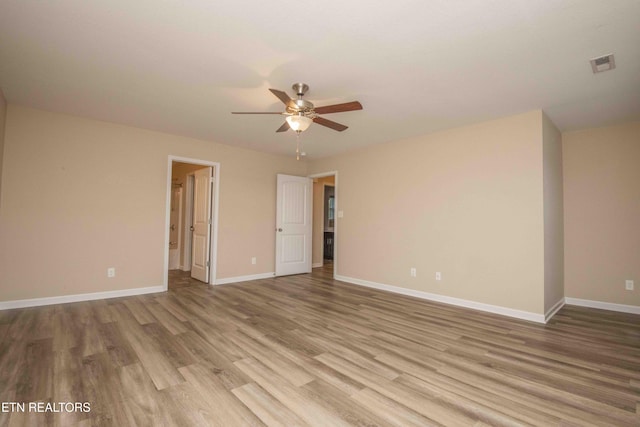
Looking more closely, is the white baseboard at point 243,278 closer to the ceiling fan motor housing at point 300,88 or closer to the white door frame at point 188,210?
the white door frame at point 188,210

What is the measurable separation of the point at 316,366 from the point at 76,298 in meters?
3.58

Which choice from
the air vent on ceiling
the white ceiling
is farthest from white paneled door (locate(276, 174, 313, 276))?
the air vent on ceiling

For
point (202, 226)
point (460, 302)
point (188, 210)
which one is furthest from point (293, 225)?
point (460, 302)

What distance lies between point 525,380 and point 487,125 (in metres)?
2.99

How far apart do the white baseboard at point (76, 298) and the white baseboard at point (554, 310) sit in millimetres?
5196

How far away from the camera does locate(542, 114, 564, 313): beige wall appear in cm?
343

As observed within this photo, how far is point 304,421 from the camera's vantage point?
1.60 meters

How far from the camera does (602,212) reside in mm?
3957

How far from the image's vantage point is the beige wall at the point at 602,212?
12.4 ft

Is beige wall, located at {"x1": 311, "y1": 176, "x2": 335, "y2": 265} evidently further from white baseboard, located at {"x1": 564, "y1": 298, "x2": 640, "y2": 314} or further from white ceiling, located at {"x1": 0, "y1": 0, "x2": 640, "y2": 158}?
white baseboard, located at {"x1": 564, "y1": 298, "x2": 640, "y2": 314}

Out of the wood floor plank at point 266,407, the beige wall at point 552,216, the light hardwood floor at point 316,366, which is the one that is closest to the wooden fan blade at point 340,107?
the light hardwood floor at point 316,366

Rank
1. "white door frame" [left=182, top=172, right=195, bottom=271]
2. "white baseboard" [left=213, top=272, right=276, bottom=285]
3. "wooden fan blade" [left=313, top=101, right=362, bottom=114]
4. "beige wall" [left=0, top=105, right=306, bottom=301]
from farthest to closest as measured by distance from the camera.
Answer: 1. "white door frame" [left=182, top=172, right=195, bottom=271]
2. "white baseboard" [left=213, top=272, right=276, bottom=285]
3. "beige wall" [left=0, top=105, right=306, bottom=301]
4. "wooden fan blade" [left=313, top=101, right=362, bottom=114]

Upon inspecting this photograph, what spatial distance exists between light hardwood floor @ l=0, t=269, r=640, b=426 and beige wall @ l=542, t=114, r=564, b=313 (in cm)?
40

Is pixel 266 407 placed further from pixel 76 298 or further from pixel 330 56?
pixel 76 298
